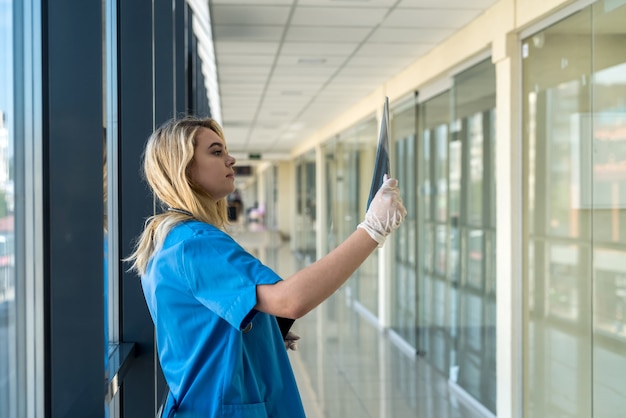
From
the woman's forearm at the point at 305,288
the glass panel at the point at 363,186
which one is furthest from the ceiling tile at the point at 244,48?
the woman's forearm at the point at 305,288

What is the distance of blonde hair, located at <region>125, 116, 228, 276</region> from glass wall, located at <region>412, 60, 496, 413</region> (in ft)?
12.9

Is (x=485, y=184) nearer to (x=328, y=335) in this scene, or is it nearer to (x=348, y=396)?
(x=348, y=396)

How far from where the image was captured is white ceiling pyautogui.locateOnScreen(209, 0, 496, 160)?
17.1ft

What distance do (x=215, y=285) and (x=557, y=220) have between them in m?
3.23

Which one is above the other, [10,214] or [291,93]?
[291,93]

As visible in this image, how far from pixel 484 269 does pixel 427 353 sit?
2.06m

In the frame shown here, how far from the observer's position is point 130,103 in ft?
10.2

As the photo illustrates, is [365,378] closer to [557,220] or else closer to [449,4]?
[557,220]

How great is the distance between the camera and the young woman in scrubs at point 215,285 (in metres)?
1.54

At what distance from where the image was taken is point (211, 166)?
183cm

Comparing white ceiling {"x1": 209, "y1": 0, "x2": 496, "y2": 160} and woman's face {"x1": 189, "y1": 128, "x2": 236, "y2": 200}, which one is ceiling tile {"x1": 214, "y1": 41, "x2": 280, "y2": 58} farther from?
woman's face {"x1": 189, "y1": 128, "x2": 236, "y2": 200}

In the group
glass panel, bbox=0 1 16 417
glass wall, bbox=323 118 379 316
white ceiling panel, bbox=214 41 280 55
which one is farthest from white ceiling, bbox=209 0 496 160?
glass panel, bbox=0 1 16 417

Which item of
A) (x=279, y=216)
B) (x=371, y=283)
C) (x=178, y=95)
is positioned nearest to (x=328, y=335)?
(x=371, y=283)

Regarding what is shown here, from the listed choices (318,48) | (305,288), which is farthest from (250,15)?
(305,288)
